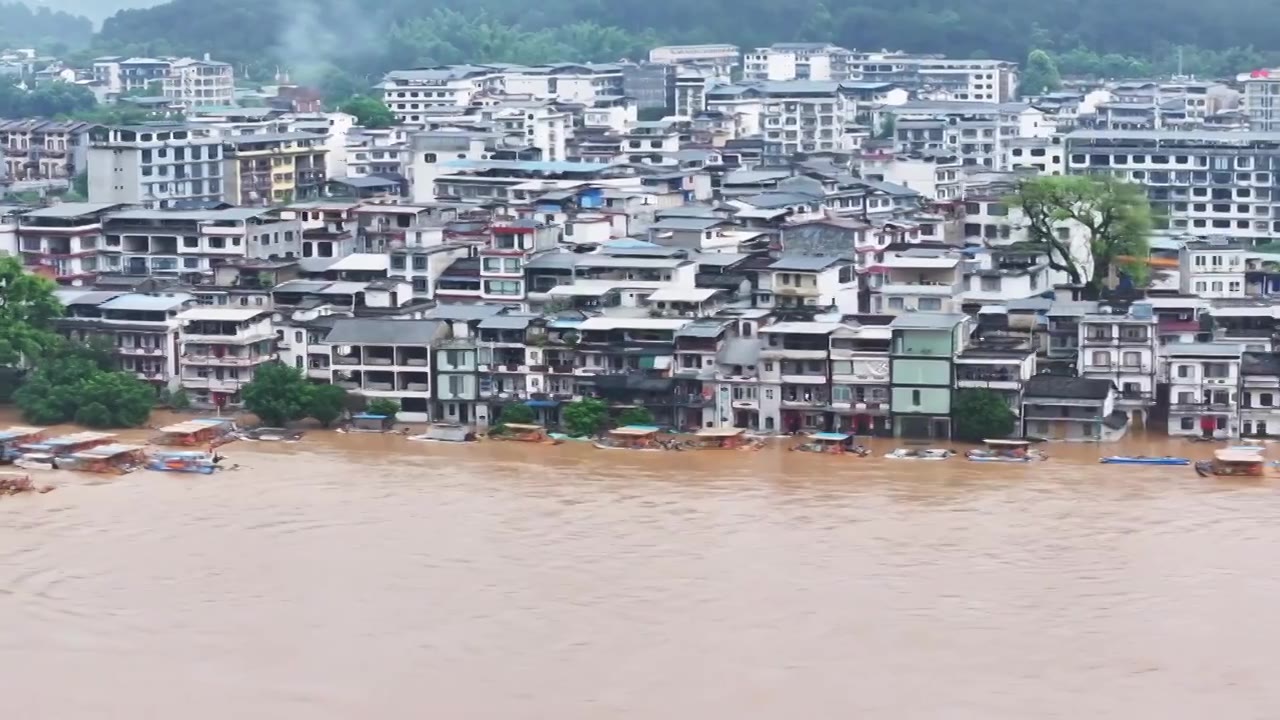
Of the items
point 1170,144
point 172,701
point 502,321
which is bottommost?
point 172,701

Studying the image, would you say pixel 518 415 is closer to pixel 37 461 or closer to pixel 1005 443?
pixel 37 461

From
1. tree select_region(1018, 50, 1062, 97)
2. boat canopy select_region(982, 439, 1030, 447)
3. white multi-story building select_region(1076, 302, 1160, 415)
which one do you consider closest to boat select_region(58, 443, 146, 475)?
boat canopy select_region(982, 439, 1030, 447)

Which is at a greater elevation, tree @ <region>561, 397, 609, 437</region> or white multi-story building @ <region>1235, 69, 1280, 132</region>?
white multi-story building @ <region>1235, 69, 1280, 132</region>

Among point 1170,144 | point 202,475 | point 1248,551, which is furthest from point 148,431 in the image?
point 1170,144

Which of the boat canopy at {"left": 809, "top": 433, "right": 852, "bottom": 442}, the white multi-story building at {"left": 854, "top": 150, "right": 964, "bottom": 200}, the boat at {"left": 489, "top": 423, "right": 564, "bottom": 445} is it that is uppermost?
the white multi-story building at {"left": 854, "top": 150, "right": 964, "bottom": 200}

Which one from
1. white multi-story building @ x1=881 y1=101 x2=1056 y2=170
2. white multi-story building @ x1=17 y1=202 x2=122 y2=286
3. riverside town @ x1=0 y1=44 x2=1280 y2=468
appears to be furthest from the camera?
white multi-story building @ x1=881 y1=101 x2=1056 y2=170

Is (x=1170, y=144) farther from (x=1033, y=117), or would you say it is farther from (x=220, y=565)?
(x=220, y=565)

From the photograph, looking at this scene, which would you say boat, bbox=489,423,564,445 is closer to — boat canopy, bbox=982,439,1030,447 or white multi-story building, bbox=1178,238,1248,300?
boat canopy, bbox=982,439,1030,447
